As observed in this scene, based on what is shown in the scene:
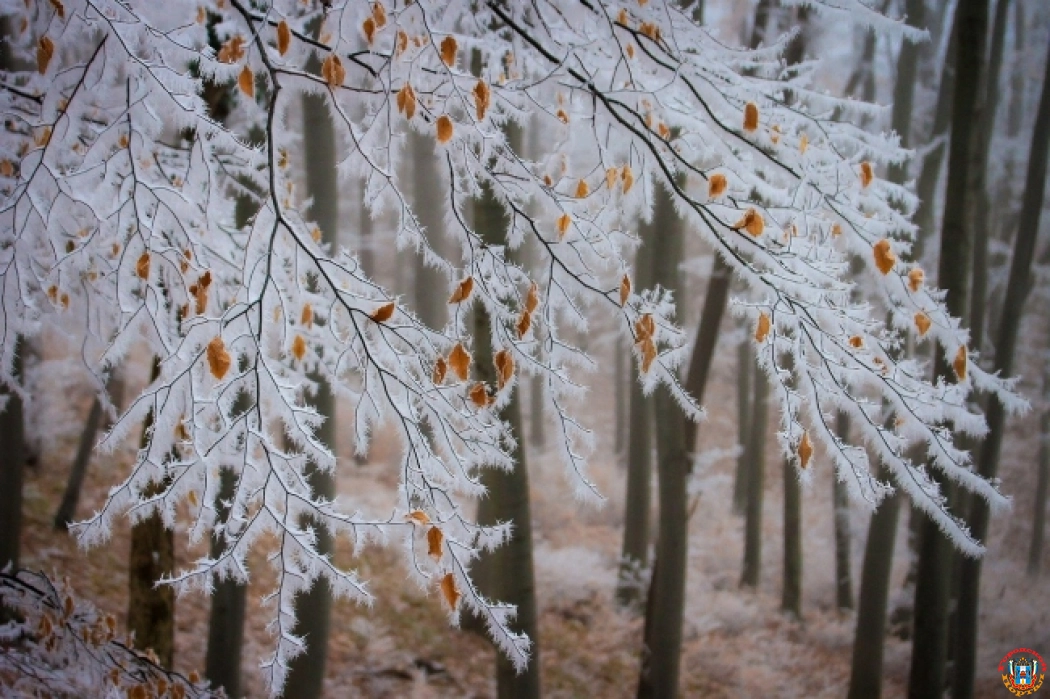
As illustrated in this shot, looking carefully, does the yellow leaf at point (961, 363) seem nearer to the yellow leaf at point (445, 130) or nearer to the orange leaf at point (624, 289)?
the orange leaf at point (624, 289)

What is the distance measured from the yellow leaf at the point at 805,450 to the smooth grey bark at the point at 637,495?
594cm

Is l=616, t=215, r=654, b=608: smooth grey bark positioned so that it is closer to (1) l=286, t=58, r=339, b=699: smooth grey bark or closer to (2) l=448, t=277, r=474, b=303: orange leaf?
(1) l=286, t=58, r=339, b=699: smooth grey bark

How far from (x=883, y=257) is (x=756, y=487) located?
25.4ft

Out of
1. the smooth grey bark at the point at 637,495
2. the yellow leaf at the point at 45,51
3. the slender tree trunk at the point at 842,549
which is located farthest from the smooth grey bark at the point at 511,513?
the slender tree trunk at the point at 842,549

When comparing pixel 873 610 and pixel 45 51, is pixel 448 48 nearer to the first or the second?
pixel 45 51

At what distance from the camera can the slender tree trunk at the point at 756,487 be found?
9.18 metres

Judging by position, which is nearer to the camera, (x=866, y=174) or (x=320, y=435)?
(x=866, y=174)

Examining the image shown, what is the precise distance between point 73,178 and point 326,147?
353 centimetres

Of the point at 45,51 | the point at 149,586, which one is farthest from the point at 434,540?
the point at 149,586

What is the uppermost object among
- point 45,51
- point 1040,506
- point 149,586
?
point 45,51

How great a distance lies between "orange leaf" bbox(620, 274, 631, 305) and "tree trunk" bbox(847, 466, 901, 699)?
5509 mm

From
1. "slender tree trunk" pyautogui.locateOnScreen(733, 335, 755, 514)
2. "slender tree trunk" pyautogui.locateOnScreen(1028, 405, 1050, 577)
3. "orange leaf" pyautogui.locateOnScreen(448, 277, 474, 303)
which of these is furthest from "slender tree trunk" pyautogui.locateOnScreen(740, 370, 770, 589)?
"orange leaf" pyautogui.locateOnScreen(448, 277, 474, 303)

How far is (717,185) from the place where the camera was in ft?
6.68

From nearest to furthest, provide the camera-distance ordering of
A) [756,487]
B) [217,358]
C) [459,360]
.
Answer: [217,358] < [459,360] < [756,487]
